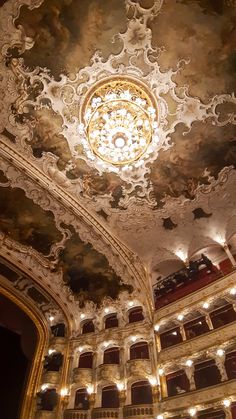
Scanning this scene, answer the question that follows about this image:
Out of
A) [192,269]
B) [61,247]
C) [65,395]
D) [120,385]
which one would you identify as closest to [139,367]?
[120,385]

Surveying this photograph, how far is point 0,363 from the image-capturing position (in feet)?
46.2

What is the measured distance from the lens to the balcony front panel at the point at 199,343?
9.61 m

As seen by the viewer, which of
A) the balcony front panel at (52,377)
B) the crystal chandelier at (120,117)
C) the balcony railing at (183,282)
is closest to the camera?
the crystal chandelier at (120,117)

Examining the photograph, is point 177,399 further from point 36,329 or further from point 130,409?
point 36,329

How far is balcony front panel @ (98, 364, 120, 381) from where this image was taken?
11.0 metres

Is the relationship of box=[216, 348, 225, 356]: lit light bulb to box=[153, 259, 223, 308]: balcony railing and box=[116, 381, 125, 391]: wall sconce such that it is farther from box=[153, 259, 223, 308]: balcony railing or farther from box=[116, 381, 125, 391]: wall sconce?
box=[116, 381, 125, 391]: wall sconce

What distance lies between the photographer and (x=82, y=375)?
37.5 feet

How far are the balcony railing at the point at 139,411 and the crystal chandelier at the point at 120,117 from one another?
773 centimetres

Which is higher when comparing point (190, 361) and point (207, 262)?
point (207, 262)

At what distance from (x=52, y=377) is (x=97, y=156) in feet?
26.7

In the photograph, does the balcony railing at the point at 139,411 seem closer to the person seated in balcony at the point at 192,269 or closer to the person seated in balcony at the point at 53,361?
the person seated in balcony at the point at 53,361

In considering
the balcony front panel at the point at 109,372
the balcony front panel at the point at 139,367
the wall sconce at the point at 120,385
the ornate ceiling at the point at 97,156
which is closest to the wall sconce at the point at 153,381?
the balcony front panel at the point at 139,367

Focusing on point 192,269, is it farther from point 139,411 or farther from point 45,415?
point 45,415

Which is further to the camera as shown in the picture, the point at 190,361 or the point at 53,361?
the point at 53,361
